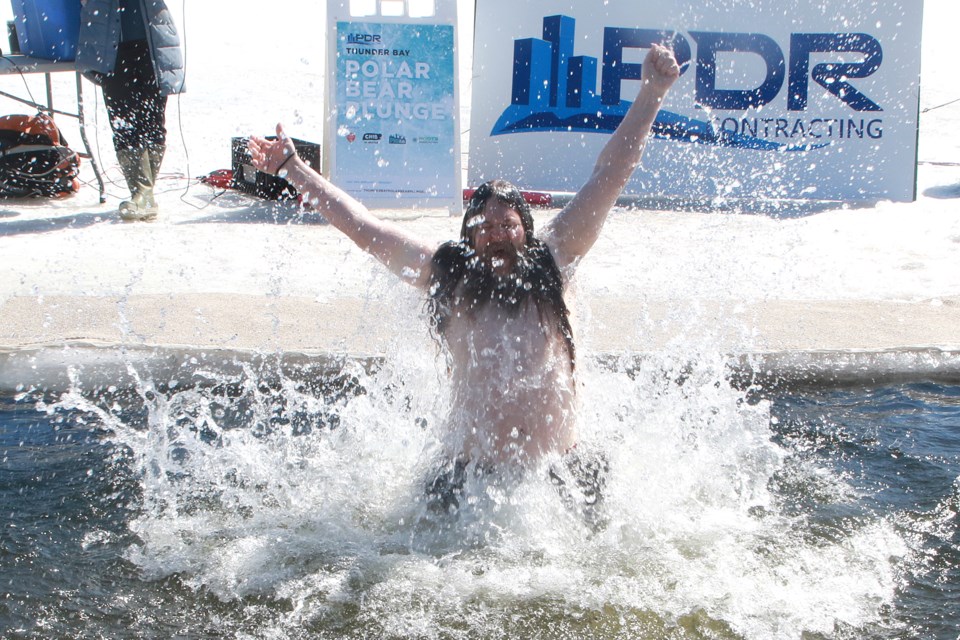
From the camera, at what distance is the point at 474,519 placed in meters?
3.27

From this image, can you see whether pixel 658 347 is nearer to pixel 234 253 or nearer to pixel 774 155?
pixel 234 253

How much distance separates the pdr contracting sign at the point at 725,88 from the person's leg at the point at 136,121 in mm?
2565

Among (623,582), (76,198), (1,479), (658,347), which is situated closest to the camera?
(623,582)

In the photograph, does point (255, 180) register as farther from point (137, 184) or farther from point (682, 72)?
point (682, 72)

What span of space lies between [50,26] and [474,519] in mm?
6132

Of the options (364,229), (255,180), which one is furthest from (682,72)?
(364,229)

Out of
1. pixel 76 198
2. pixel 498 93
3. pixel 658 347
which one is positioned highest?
pixel 498 93

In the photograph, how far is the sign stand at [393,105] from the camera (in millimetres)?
7629

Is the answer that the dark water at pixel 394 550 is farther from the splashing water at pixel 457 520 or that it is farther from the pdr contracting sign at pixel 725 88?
the pdr contracting sign at pixel 725 88

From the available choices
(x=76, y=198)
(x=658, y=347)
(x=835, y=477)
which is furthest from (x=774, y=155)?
(x=76, y=198)

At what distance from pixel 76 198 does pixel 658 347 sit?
5.35m

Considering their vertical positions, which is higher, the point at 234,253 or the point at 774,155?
the point at 774,155

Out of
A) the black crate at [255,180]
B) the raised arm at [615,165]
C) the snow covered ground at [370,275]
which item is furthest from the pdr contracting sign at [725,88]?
the raised arm at [615,165]

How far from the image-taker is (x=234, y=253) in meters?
6.43
